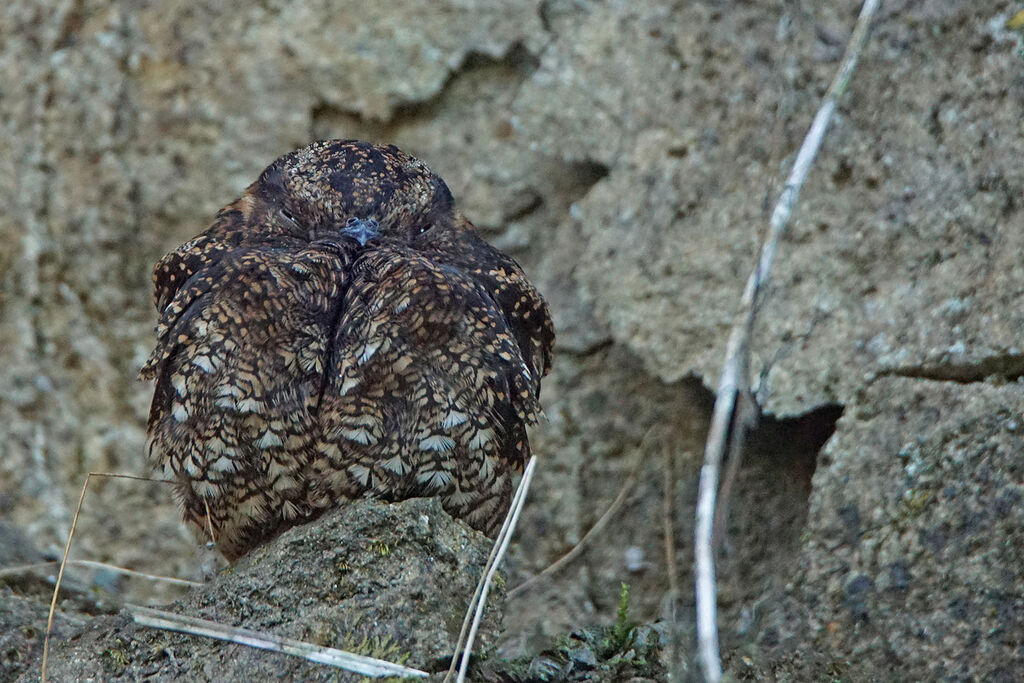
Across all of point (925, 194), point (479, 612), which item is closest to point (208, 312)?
point (479, 612)

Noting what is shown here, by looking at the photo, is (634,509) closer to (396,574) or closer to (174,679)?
(396,574)

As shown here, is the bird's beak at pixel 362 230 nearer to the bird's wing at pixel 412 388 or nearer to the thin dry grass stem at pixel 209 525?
the bird's wing at pixel 412 388

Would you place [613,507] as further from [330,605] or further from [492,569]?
[330,605]

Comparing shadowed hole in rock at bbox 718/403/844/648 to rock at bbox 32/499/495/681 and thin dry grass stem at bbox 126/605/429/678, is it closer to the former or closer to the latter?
rock at bbox 32/499/495/681

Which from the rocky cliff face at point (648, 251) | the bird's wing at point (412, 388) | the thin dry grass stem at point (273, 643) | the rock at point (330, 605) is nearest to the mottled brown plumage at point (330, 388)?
the bird's wing at point (412, 388)

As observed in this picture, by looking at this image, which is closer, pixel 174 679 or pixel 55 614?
pixel 174 679

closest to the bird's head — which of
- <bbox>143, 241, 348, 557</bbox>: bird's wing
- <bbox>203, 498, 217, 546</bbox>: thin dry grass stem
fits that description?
<bbox>143, 241, 348, 557</bbox>: bird's wing

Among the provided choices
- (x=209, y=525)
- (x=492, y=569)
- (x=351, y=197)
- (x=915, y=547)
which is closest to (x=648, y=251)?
(x=351, y=197)
